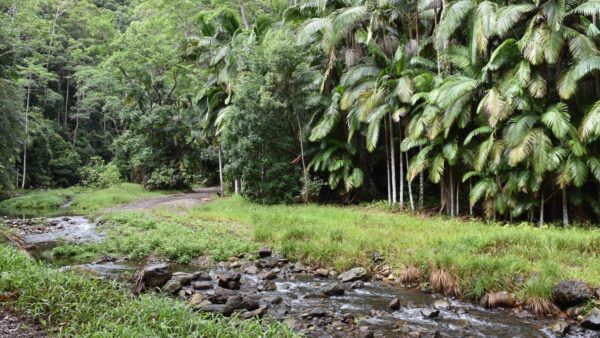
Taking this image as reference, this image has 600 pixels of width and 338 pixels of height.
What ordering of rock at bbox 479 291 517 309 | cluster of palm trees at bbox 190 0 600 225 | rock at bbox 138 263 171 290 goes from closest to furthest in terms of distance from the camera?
rock at bbox 479 291 517 309 < rock at bbox 138 263 171 290 < cluster of palm trees at bbox 190 0 600 225

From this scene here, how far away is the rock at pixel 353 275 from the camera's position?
11.6 meters

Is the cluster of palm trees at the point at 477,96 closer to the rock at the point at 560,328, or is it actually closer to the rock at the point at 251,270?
the rock at the point at 560,328

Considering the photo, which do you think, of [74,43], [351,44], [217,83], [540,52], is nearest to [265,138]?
[351,44]

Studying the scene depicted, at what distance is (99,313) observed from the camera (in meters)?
6.79

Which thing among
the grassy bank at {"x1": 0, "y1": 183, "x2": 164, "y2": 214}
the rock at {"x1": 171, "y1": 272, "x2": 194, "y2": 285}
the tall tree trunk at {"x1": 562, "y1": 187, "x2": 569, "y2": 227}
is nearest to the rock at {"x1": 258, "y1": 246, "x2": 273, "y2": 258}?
the rock at {"x1": 171, "y1": 272, "x2": 194, "y2": 285}

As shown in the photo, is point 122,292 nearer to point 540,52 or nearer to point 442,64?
point 540,52

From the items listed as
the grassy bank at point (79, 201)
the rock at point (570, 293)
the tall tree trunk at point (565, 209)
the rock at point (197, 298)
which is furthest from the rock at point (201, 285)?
the grassy bank at point (79, 201)

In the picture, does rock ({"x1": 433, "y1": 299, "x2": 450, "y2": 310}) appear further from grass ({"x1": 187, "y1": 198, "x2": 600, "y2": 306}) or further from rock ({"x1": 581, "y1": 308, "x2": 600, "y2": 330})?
rock ({"x1": 581, "y1": 308, "x2": 600, "y2": 330})

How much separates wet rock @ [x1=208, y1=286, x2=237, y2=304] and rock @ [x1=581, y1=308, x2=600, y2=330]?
22.2ft

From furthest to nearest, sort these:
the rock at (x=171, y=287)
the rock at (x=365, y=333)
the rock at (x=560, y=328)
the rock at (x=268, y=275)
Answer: the rock at (x=268, y=275)
the rock at (x=171, y=287)
the rock at (x=560, y=328)
the rock at (x=365, y=333)

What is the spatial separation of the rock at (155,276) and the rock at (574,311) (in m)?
8.50

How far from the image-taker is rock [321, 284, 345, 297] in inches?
412

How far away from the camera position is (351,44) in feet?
74.6

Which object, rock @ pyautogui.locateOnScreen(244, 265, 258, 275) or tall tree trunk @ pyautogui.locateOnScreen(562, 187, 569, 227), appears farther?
tall tree trunk @ pyautogui.locateOnScreen(562, 187, 569, 227)
